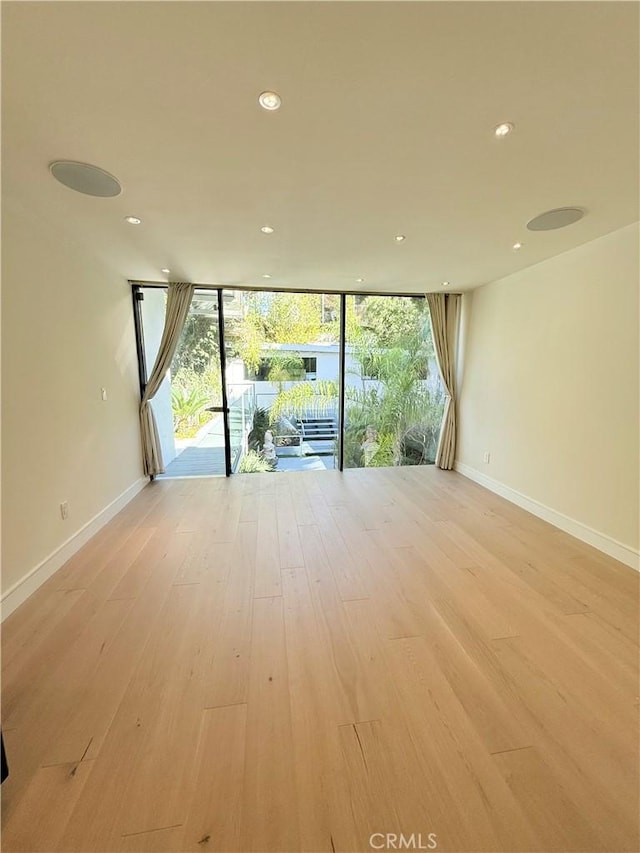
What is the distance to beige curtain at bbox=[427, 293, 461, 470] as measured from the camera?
421cm

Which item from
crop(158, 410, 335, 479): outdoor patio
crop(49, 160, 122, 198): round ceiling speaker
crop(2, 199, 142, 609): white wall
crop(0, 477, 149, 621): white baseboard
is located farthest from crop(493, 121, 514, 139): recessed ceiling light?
crop(158, 410, 335, 479): outdoor patio

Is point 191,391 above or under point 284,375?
under

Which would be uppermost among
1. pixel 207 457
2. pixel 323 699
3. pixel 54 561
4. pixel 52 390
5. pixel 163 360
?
pixel 163 360

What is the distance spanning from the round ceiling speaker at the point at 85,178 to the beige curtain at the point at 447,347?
357cm

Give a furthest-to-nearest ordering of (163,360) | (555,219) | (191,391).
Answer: (191,391) < (163,360) < (555,219)

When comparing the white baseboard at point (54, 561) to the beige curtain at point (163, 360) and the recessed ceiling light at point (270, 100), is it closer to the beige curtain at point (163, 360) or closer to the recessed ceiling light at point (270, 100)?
the beige curtain at point (163, 360)

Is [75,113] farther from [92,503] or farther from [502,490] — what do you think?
[502,490]

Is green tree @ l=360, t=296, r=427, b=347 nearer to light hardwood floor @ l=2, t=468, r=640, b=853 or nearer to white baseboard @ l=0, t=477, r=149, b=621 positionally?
light hardwood floor @ l=2, t=468, r=640, b=853

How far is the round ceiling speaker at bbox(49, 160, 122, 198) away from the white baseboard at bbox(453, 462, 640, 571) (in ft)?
13.1

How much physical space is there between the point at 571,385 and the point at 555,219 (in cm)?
131

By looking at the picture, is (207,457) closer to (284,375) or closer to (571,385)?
(284,375)

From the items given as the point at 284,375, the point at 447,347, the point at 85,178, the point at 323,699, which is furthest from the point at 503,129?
the point at 284,375

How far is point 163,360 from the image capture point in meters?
3.77

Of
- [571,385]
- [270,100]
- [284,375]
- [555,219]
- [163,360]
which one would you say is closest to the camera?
[270,100]
